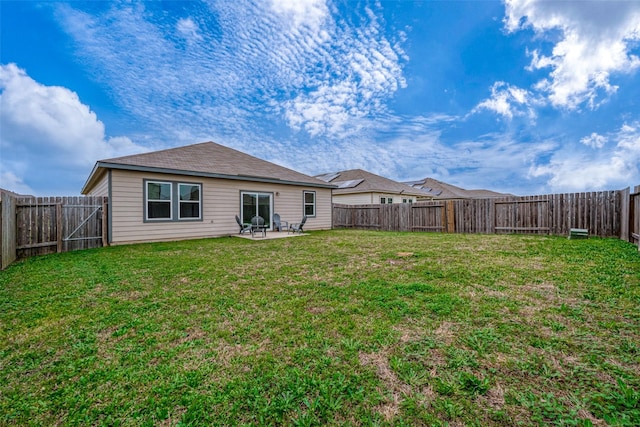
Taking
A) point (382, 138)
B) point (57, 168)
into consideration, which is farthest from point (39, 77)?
point (382, 138)

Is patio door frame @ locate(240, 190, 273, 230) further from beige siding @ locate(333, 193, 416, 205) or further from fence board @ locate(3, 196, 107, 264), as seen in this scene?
beige siding @ locate(333, 193, 416, 205)

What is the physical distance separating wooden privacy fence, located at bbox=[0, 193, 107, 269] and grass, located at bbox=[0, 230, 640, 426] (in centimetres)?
263

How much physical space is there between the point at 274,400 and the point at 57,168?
1950cm

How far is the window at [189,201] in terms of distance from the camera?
10109 millimetres

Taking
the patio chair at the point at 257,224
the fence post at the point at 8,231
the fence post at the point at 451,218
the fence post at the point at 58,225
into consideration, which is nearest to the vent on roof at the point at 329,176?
the fence post at the point at 451,218

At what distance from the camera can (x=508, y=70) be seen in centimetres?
1397

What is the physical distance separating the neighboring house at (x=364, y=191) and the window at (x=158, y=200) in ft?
42.0

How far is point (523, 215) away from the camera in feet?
36.1

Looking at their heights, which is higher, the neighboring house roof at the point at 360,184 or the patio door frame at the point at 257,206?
the neighboring house roof at the point at 360,184

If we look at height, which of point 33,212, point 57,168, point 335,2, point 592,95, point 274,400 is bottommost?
point 274,400

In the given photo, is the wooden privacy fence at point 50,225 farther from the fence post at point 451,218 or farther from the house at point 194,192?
the fence post at point 451,218

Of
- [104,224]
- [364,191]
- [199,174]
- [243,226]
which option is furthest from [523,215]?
[104,224]

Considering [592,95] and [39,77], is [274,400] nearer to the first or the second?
[592,95]

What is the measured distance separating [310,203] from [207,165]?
5.71 meters
